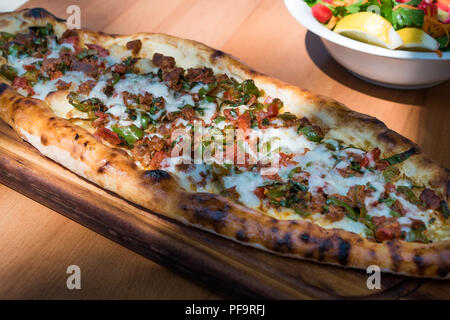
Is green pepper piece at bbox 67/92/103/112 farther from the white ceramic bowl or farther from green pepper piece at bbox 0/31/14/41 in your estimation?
the white ceramic bowl

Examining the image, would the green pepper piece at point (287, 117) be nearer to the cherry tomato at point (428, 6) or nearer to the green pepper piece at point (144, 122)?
the green pepper piece at point (144, 122)

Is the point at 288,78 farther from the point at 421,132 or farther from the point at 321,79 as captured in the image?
the point at 421,132

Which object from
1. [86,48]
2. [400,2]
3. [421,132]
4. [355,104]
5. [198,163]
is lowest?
[198,163]

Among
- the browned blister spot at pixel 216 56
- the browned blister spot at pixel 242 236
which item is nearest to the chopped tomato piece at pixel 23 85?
the browned blister spot at pixel 216 56

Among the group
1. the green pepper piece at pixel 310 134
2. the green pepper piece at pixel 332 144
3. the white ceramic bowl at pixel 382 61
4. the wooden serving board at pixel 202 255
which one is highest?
the white ceramic bowl at pixel 382 61

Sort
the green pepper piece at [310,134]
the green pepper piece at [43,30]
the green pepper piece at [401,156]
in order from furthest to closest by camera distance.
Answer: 1. the green pepper piece at [43,30]
2. the green pepper piece at [310,134]
3. the green pepper piece at [401,156]
